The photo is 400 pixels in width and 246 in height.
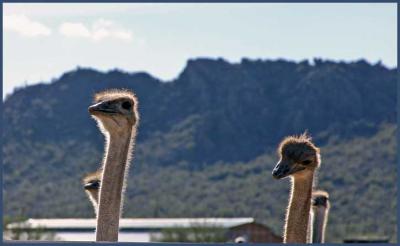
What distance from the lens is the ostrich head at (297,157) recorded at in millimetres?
8406

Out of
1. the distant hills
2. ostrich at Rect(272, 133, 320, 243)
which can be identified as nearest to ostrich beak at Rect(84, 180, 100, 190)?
ostrich at Rect(272, 133, 320, 243)

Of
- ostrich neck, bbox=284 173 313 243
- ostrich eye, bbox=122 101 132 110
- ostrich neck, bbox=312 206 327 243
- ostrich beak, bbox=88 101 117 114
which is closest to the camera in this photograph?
ostrich neck, bbox=284 173 313 243

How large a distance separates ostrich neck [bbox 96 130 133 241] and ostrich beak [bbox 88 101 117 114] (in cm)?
17

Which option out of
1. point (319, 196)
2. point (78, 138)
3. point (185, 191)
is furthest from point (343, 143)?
point (319, 196)

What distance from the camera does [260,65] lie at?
108688mm

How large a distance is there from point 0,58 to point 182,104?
324 ft

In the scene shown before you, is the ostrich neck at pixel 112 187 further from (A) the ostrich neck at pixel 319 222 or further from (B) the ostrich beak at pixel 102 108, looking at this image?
(A) the ostrich neck at pixel 319 222

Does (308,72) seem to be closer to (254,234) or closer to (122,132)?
(254,234)

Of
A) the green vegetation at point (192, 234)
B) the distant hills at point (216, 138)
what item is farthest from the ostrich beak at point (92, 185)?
the distant hills at point (216, 138)

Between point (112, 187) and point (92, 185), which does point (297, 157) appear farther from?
point (92, 185)

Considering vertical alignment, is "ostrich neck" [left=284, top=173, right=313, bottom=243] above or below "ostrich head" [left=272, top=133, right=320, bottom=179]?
below

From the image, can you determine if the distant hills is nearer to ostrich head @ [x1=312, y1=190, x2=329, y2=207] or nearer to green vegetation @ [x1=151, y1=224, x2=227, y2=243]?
green vegetation @ [x1=151, y1=224, x2=227, y2=243]

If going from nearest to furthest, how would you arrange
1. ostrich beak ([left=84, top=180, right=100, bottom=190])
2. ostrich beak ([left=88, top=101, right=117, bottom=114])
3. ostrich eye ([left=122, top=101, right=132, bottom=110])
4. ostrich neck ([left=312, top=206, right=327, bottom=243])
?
ostrich beak ([left=88, top=101, right=117, bottom=114]) < ostrich eye ([left=122, top=101, right=132, bottom=110]) < ostrich beak ([left=84, top=180, right=100, bottom=190]) < ostrich neck ([left=312, top=206, right=327, bottom=243])

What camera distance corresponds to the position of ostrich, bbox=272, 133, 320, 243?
821cm
